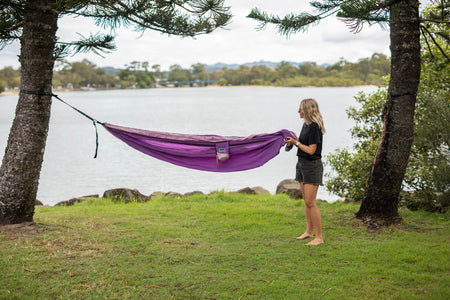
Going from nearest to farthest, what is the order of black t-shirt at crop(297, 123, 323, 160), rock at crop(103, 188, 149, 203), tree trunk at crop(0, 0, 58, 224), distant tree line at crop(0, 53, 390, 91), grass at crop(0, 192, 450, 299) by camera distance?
grass at crop(0, 192, 450, 299)
black t-shirt at crop(297, 123, 323, 160)
tree trunk at crop(0, 0, 58, 224)
rock at crop(103, 188, 149, 203)
distant tree line at crop(0, 53, 390, 91)

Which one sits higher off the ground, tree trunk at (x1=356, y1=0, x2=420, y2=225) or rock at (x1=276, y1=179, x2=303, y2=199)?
tree trunk at (x1=356, y1=0, x2=420, y2=225)

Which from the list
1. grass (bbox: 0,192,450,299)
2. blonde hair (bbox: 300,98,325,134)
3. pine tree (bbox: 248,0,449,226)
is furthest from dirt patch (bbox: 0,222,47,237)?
pine tree (bbox: 248,0,449,226)

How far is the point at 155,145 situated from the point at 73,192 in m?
6.60

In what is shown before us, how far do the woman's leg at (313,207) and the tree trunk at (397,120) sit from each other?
81 cm

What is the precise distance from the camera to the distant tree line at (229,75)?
53.6 m

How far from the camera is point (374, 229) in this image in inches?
159

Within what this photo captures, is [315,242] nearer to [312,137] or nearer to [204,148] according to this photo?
[312,137]

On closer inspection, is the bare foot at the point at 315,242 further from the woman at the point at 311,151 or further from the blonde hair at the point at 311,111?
the blonde hair at the point at 311,111

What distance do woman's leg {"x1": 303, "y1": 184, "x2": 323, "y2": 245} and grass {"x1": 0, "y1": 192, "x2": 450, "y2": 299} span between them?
128mm

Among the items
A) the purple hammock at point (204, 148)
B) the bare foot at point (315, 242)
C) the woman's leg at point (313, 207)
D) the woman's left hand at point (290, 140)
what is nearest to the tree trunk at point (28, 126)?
the purple hammock at point (204, 148)

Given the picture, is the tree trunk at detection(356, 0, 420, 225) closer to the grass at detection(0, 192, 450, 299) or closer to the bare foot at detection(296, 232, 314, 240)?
the grass at detection(0, 192, 450, 299)

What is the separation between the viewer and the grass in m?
2.73

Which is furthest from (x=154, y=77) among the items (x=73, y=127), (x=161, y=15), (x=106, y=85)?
(x=161, y=15)

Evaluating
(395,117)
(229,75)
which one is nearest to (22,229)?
(395,117)
